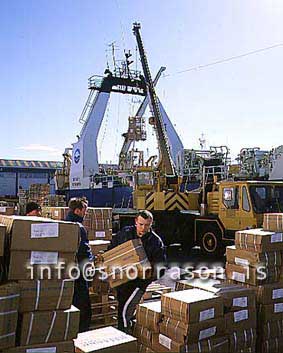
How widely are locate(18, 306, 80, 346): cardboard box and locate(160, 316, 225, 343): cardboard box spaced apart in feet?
3.26

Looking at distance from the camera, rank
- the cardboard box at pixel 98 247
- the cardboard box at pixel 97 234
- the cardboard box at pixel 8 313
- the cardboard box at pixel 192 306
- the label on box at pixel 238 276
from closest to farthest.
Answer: the cardboard box at pixel 8 313 → the cardboard box at pixel 192 306 → the label on box at pixel 238 276 → the cardboard box at pixel 98 247 → the cardboard box at pixel 97 234

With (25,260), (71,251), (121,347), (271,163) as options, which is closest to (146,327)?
(121,347)

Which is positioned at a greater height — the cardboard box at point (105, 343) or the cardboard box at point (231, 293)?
the cardboard box at point (231, 293)

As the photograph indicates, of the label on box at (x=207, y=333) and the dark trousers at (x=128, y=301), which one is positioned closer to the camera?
the label on box at (x=207, y=333)

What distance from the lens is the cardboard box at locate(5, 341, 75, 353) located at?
3492mm

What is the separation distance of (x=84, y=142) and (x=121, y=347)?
65.8 ft

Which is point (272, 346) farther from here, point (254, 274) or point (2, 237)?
point (2, 237)

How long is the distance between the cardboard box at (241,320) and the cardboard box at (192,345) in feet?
0.49

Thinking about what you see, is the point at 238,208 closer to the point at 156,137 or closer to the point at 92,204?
the point at 156,137

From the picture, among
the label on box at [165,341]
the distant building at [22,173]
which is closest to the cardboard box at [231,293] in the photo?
A: the label on box at [165,341]

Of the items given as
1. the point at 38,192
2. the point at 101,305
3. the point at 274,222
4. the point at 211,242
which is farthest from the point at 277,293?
the point at 38,192

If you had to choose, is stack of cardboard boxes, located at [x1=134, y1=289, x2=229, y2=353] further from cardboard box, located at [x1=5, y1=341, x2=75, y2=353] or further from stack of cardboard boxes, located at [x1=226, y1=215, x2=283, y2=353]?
cardboard box, located at [x1=5, y1=341, x2=75, y2=353]

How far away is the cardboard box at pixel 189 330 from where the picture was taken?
4156mm

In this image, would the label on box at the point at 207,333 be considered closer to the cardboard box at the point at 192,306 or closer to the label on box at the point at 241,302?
the cardboard box at the point at 192,306
